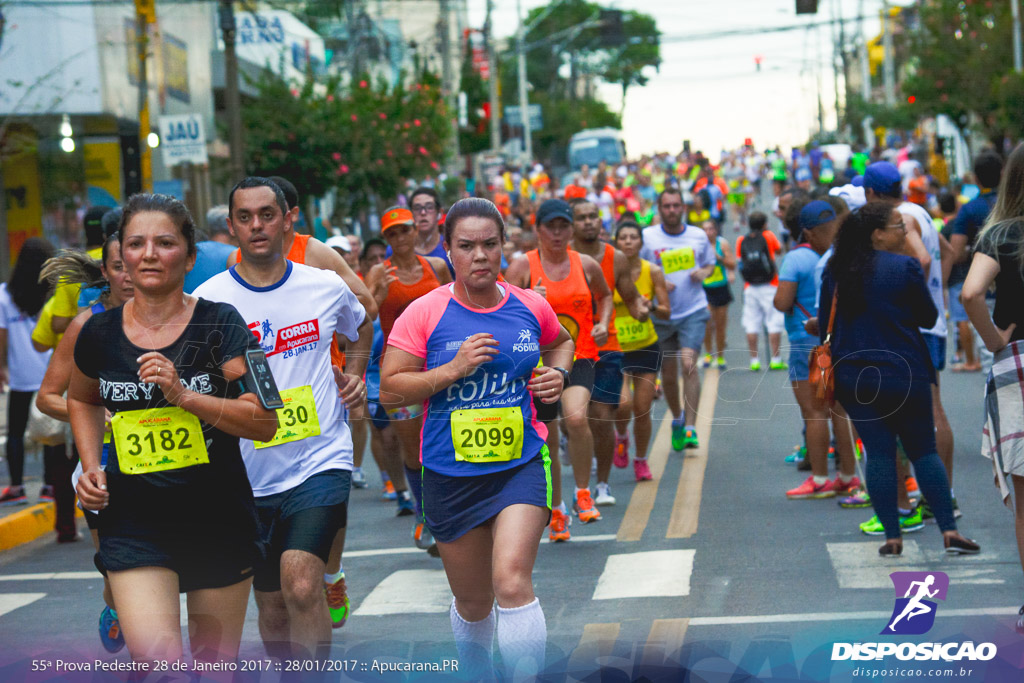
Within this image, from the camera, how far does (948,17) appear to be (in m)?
38.7

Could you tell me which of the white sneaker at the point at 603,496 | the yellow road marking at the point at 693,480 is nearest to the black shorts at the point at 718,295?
the yellow road marking at the point at 693,480

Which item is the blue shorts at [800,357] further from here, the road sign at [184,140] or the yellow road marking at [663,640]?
the road sign at [184,140]

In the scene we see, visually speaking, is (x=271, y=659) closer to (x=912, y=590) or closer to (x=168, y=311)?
(x=168, y=311)

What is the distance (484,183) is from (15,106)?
26.3m

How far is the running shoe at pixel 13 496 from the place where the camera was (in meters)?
10.8

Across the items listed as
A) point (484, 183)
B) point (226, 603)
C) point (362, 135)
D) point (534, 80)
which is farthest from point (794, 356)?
point (534, 80)

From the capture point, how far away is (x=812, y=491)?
9.62 meters

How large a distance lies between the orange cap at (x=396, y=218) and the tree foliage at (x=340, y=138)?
20104mm

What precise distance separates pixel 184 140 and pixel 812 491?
1410 centimetres

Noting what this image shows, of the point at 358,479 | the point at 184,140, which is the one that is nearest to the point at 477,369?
the point at 358,479

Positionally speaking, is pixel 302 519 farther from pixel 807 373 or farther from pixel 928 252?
pixel 807 373

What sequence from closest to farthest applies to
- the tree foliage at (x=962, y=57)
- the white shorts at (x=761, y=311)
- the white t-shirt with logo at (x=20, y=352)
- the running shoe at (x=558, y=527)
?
the running shoe at (x=558, y=527), the white t-shirt with logo at (x=20, y=352), the white shorts at (x=761, y=311), the tree foliage at (x=962, y=57)

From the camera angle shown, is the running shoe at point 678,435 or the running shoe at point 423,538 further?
the running shoe at point 678,435

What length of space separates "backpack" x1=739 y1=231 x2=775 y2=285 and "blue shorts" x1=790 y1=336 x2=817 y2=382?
595 cm
